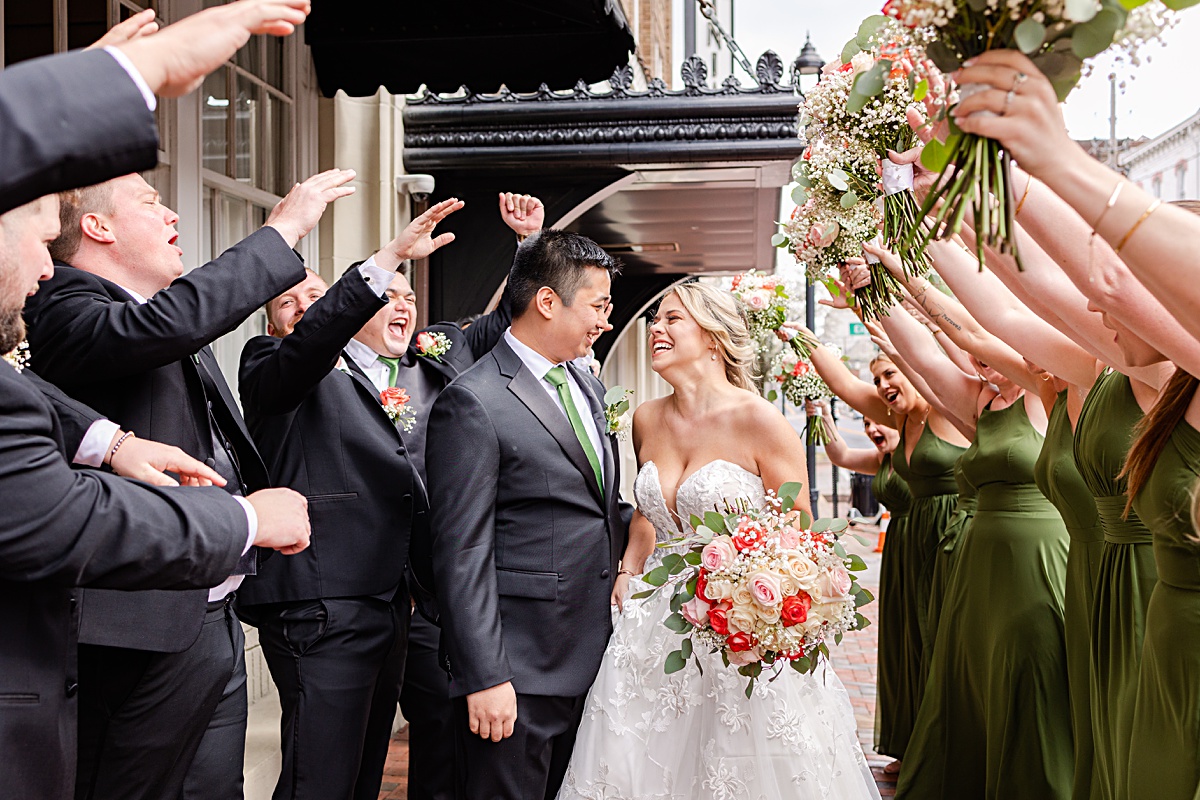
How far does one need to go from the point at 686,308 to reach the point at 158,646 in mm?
2471

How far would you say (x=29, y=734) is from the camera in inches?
82.2

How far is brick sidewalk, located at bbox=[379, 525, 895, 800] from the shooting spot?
6191mm

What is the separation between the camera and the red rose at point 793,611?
3.47m

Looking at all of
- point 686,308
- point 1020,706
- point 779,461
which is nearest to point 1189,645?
point 779,461

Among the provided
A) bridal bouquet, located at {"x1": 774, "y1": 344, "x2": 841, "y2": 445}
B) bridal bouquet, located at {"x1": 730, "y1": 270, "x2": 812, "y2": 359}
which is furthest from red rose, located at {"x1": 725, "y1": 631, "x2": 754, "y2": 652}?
bridal bouquet, located at {"x1": 774, "y1": 344, "x2": 841, "y2": 445}

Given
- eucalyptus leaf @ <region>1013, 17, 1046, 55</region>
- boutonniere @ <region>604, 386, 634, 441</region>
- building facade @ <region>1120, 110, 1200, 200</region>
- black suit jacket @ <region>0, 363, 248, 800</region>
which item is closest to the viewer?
eucalyptus leaf @ <region>1013, 17, 1046, 55</region>

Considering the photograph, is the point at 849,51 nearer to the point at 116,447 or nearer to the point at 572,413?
the point at 572,413

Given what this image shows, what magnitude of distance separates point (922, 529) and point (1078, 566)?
2644 millimetres

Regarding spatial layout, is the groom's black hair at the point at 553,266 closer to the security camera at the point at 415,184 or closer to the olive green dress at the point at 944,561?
the olive green dress at the point at 944,561

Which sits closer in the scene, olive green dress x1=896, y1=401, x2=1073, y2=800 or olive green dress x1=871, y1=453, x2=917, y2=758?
olive green dress x1=896, y1=401, x2=1073, y2=800

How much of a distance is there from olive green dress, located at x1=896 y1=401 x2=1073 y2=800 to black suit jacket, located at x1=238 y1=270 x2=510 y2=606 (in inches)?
95.0

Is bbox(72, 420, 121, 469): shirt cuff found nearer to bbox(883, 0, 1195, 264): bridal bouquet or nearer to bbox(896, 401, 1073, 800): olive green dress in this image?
bbox(883, 0, 1195, 264): bridal bouquet

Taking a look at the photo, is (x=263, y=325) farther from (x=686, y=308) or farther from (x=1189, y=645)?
(x=1189, y=645)

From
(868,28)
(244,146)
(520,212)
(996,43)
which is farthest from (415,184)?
(996,43)
